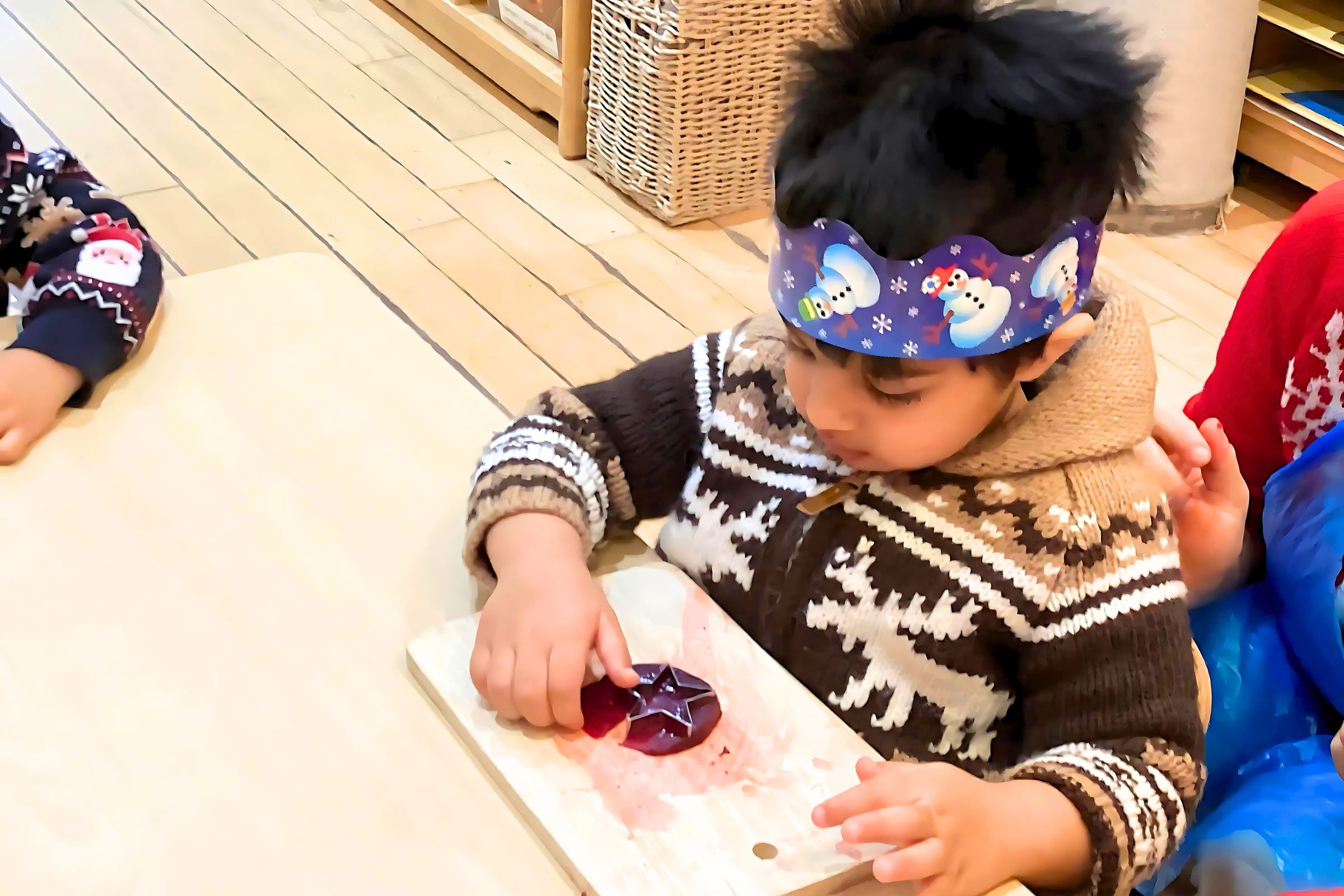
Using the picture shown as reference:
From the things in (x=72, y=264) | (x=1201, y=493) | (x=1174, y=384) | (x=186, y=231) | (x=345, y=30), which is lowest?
(x=1174, y=384)

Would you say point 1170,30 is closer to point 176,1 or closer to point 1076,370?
point 1076,370

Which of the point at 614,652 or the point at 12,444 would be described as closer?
the point at 614,652

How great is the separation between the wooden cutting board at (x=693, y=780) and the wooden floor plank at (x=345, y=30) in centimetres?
230

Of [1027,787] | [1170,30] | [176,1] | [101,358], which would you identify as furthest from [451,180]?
[1027,787]

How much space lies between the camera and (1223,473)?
0.88 meters

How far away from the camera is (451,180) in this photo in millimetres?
2303

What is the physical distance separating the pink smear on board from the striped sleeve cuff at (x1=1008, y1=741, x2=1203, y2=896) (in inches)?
5.0

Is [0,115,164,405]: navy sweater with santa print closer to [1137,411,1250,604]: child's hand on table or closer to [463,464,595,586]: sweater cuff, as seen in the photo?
[463,464,595,586]: sweater cuff

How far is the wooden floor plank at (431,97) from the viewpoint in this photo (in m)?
2.49

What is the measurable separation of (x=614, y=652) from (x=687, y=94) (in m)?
1.60

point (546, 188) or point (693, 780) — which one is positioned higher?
point (693, 780)

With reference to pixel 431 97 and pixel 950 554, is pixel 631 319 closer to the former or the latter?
pixel 431 97

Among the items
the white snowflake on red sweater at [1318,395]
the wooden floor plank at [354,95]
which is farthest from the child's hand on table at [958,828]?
the wooden floor plank at [354,95]

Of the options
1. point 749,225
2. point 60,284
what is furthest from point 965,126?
point 749,225
